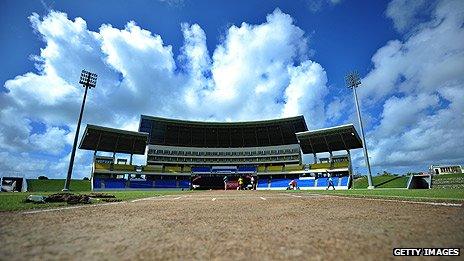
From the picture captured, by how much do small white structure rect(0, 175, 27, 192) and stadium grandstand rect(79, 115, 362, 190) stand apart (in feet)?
35.9

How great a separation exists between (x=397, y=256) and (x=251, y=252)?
1261 millimetres

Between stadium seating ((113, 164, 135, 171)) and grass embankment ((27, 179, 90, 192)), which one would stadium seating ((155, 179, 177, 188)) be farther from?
grass embankment ((27, 179, 90, 192))

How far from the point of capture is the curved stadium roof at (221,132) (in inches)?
2461

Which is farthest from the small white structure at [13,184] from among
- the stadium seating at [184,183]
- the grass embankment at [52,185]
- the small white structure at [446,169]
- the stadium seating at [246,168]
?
the small white structure at [446,169]

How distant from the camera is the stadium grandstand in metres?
52.4

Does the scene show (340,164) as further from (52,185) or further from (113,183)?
(52,185)

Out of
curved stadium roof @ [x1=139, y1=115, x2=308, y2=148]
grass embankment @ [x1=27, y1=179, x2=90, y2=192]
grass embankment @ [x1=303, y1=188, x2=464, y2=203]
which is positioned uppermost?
curved stadium roof @ [x1=139, y1=115, x2=308, y2=148]

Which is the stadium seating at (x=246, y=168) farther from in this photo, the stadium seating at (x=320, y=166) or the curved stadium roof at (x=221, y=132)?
the stadium seating at (x=320, y=166)

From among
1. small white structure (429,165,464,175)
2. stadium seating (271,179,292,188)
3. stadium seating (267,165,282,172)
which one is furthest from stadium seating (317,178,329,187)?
small white structure (429,165,464,175)

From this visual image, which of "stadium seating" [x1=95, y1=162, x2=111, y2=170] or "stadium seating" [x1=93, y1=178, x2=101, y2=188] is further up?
"stadium seating" [x1=95, y1=162, x2=111, y2=170]

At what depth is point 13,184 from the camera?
39562 millimetres

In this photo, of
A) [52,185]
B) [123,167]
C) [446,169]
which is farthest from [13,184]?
[446,169]

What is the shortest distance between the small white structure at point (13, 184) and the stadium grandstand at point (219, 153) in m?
11.0

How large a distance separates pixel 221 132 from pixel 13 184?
43.0 metres
